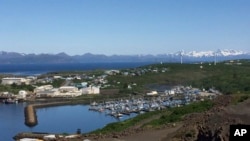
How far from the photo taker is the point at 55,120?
33.7 m

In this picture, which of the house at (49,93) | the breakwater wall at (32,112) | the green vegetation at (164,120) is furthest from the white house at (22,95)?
the green vegetation at (164,120)

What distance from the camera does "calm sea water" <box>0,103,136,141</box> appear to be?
94.3 feet

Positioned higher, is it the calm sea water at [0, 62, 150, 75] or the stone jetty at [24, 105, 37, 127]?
the stone jetty at [24, 105, 37, 127]

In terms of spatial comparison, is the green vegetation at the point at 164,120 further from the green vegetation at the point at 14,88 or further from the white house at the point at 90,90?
the green vegetation at the point at 14,88

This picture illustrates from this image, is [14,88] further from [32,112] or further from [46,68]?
[46,68]

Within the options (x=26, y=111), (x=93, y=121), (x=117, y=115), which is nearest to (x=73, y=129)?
(x=93, y=121)

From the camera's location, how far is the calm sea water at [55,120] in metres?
28.8

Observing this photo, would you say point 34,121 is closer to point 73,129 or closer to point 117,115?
point 73,129

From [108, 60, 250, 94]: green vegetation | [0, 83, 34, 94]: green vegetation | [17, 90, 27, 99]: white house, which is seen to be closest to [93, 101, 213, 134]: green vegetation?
[108, 60, 250, 94]: green vegetation

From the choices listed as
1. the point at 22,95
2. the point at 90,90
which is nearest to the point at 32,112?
the point at 22,95

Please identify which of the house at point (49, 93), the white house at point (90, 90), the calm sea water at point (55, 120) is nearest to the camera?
the calm sea water at point (55, 120)

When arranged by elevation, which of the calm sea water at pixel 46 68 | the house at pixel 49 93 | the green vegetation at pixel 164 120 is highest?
the green vegetation at pixel 164 120

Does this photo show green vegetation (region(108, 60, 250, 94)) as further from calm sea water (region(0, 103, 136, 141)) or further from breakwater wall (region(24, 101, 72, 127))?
calm sea water (region(0, 103, 136, 141))

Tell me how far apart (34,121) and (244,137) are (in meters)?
28.3
